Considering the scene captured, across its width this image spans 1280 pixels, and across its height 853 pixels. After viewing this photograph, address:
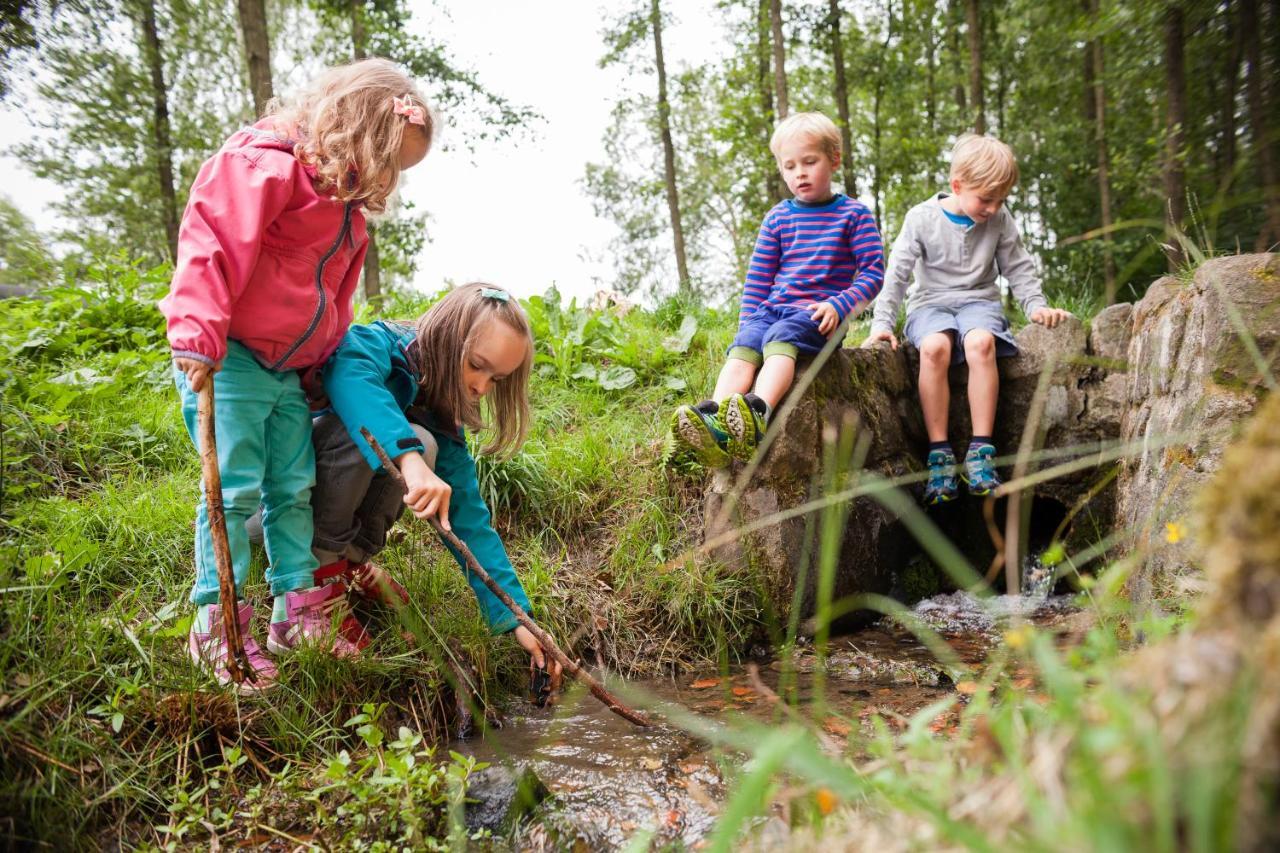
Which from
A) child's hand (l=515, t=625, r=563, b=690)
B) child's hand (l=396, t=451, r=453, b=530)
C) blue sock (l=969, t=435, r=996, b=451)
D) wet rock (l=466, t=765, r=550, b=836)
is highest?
child's hand (l=396, t=451, r=453, b=530)

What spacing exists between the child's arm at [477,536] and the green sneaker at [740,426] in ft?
3.35

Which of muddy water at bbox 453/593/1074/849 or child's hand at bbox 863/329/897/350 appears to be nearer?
muddy water at bbox 453/593/1074/849

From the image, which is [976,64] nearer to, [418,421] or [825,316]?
[825,316]

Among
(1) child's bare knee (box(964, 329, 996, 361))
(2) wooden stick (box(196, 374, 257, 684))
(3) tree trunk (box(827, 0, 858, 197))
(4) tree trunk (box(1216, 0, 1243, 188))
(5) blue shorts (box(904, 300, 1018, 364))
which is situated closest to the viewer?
(2) wooden stick (box(196, 374, 257, 684))

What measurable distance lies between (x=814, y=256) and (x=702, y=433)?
1.38m

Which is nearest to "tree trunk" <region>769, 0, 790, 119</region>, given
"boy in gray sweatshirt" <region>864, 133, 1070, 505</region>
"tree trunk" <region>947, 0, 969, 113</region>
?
"tree trunk" <region>947, 0, 969, 113</region>

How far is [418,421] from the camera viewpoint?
2.76m

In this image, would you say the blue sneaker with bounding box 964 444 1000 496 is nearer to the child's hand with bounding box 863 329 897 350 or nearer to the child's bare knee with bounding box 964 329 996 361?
the child's bare knee with bounding box 964 329 996 361

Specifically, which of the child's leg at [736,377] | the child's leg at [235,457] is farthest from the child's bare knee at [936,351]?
the child's leg at [235,457]

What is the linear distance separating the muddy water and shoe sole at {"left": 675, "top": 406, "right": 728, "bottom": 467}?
2.70ft

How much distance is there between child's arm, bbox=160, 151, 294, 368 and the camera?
6.78 ft

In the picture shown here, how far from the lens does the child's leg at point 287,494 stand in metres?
2.36

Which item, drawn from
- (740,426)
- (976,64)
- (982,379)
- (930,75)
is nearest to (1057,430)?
(982,379)

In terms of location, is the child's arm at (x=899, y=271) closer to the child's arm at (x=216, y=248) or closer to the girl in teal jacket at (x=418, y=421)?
the girl in teal jacket at (x=418, y=421)
